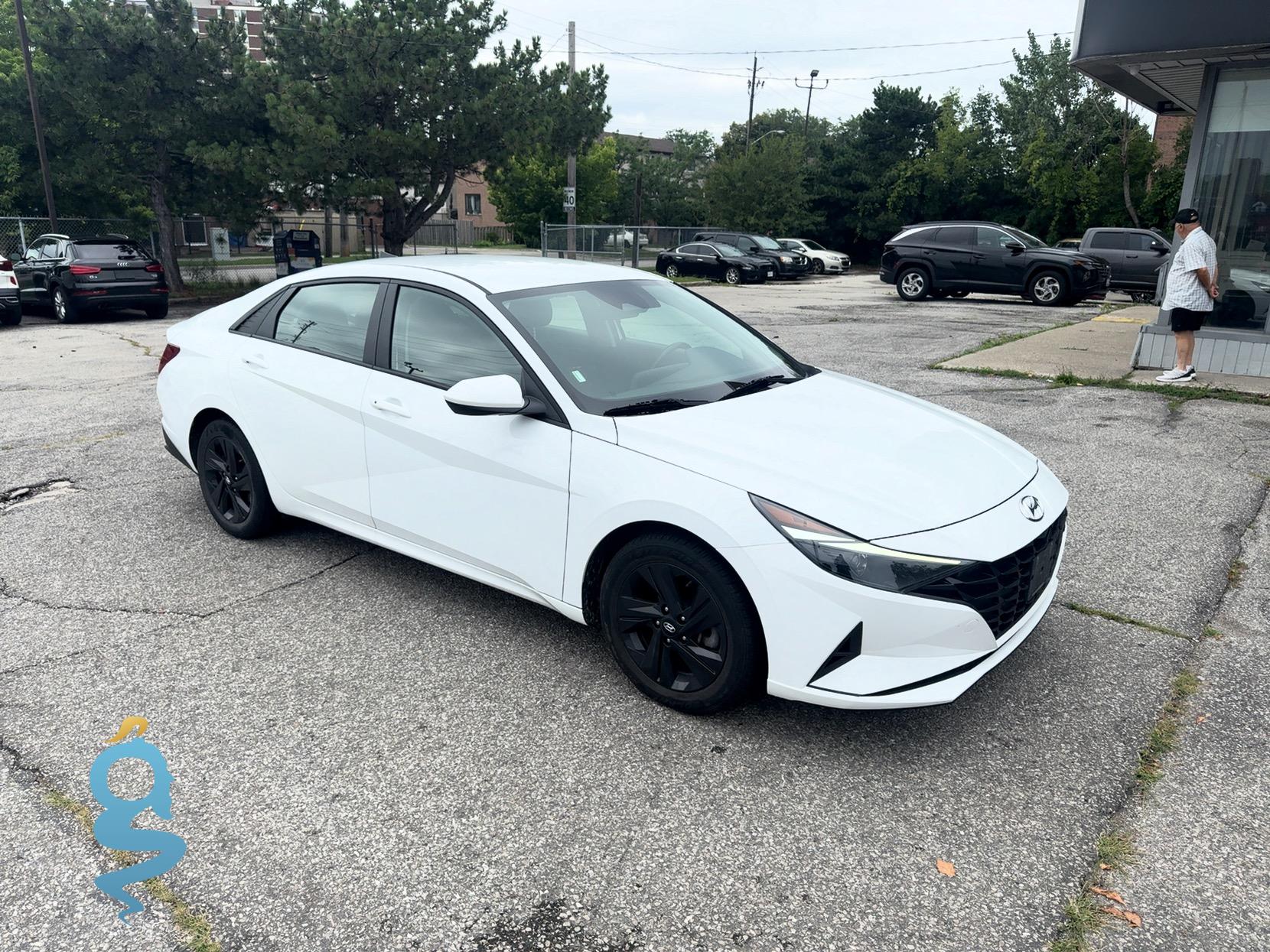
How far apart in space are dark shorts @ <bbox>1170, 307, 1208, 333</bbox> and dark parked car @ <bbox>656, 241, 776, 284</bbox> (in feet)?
67.7

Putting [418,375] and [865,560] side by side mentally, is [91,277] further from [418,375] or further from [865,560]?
[865,560]

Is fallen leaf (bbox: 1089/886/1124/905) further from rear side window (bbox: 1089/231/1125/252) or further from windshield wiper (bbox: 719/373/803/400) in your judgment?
rear side window (bbox: 1089/231/1125/252)

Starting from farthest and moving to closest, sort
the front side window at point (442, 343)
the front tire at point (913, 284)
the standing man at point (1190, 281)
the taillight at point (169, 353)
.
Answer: the front tire at point (913, 284), the standing man at point (1190, 281), the taillight at point (169, 353), the front side window at point (442, 343)

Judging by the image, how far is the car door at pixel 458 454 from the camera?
3.45 meters

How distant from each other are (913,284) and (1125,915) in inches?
794

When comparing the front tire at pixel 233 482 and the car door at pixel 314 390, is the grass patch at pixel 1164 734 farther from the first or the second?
the front tire at pixel 233 482

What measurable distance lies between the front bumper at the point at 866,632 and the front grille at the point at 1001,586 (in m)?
0.03

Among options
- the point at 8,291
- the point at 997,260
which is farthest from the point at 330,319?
the point at 997,260

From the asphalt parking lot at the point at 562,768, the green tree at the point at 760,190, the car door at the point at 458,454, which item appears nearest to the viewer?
the asphalt parking lot at the point at 562,768

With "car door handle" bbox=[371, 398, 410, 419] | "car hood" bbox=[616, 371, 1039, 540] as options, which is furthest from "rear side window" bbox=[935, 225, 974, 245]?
"car door handle" bbox=[371, 398, 410, 419]

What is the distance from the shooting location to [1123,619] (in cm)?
402

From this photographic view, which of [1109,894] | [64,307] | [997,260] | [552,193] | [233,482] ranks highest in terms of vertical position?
[552,193]

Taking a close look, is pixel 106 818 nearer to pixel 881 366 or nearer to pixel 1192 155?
pixel 881 366

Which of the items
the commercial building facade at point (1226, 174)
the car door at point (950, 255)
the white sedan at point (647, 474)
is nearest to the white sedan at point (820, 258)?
the car door at point (950, 255)
